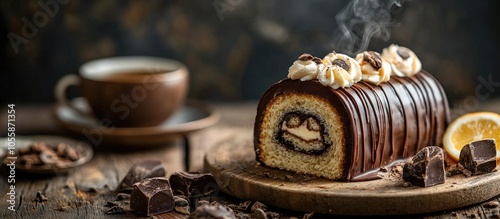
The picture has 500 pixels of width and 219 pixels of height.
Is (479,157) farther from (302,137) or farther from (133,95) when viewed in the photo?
(133,95)

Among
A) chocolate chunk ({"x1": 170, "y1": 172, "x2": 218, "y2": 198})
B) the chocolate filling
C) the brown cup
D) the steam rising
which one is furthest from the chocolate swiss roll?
the brown cup

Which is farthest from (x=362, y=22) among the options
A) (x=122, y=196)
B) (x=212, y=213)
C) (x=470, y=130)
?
(x=212, y=213)

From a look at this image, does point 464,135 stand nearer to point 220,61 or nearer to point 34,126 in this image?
point 220,61

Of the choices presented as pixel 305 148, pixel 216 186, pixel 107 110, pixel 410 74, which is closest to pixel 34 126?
pixel 107 110

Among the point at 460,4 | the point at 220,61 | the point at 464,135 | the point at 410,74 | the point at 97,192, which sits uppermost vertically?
the point at 460,4

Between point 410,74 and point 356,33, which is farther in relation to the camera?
point 356,33

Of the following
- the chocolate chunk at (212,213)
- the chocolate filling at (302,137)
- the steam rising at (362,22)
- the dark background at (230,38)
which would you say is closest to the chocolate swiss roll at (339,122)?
the chocolate filling at (302,137)
